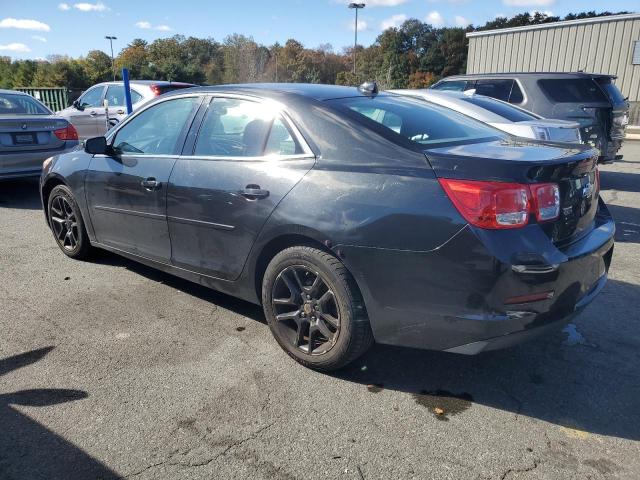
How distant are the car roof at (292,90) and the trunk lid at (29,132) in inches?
200

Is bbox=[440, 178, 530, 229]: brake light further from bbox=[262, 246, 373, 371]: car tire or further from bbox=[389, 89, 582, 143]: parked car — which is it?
bbox=[389, 89, 582, 143]: parked car

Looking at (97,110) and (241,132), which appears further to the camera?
(97,110)

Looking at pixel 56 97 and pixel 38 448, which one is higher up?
pixel 56 97

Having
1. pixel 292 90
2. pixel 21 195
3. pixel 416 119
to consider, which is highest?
pixel 292 90

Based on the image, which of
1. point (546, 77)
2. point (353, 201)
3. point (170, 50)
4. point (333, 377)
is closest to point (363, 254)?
point (353, 201)

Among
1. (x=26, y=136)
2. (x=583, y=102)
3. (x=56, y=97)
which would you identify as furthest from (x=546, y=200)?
(x=56, y=97)

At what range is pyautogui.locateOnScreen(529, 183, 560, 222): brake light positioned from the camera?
250 centimetres

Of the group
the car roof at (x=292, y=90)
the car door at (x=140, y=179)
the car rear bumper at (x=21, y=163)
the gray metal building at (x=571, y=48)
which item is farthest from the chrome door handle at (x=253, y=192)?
the gray metal building at (x=571, y=48)

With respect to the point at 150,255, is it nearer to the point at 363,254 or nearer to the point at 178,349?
the point at 178,349

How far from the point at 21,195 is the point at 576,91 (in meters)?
9.21

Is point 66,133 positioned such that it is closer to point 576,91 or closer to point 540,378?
point 540,378

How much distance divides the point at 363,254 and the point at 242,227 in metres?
0.90

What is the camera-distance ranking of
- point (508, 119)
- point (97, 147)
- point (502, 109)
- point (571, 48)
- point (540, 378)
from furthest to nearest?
1. point (571, 48)
2. point (502, 109)
3. point (508, 119)
4. point (97, 147)
5. point (540, 378)

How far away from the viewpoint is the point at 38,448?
2426mm
